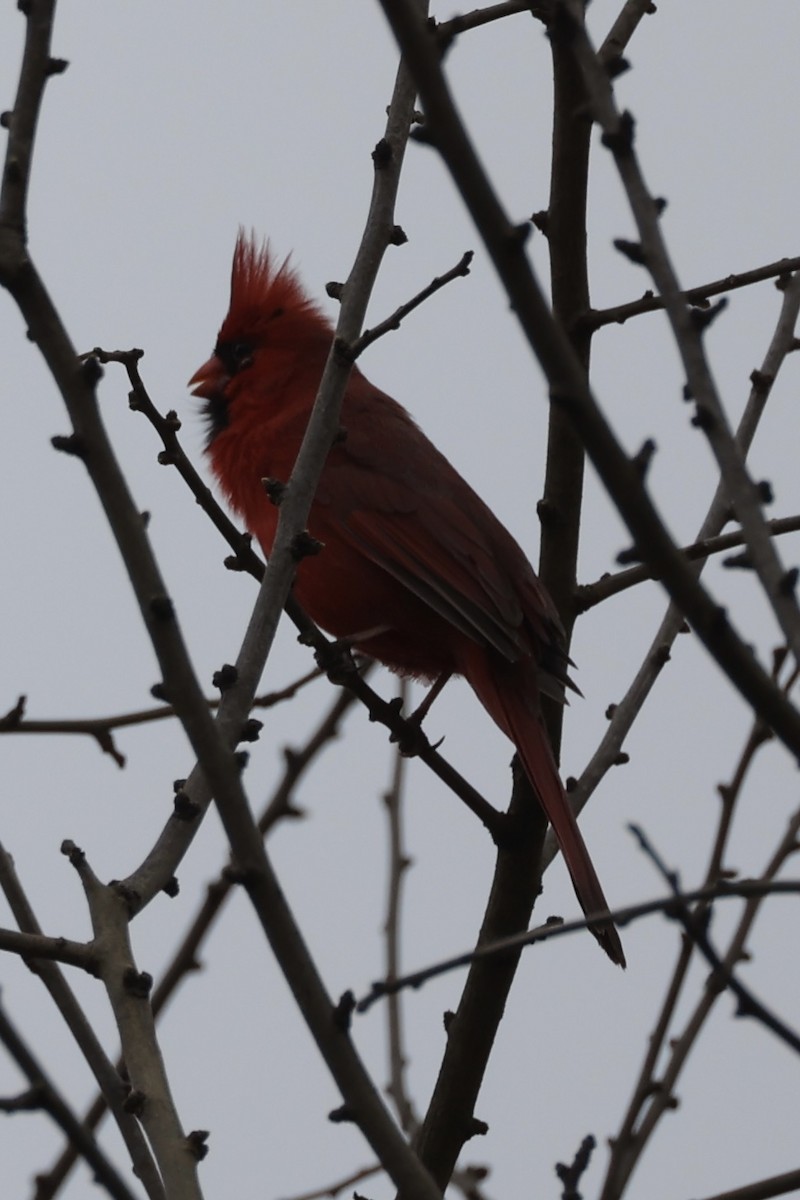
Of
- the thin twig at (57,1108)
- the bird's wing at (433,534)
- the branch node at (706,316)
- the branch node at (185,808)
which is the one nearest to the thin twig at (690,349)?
the branch node at (706,316)

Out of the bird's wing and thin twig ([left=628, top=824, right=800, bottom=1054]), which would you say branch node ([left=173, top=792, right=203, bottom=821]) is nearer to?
thin twig ([left=628, top=824, right=800, bottom=1054])

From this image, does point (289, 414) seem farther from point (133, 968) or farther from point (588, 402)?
point (588, 402)

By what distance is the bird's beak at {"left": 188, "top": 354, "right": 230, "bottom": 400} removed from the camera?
4520 millimetres

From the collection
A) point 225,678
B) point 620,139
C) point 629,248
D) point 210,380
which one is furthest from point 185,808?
point 210,380

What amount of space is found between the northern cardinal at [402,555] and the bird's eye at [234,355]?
16 millimetres

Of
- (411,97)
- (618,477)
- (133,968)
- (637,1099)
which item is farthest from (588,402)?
(637,1099)

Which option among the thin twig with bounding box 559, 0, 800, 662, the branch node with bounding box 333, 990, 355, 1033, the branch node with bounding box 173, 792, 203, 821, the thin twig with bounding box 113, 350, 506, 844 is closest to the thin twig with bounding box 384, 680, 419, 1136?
the thin twig with bounding box 113, 350, 506, 844

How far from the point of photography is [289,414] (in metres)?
4.20

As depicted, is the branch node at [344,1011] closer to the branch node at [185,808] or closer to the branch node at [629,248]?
the branch node at [185,808]

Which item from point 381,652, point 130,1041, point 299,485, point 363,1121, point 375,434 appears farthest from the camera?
point 375,434

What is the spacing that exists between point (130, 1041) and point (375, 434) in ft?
7.80

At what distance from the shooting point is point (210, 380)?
180 inches

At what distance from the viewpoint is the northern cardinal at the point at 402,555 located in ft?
11.3

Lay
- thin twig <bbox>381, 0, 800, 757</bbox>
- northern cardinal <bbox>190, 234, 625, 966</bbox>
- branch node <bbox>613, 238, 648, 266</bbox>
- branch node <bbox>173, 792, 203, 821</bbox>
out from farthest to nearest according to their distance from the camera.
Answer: northern cardinal <bbox>190, 234, 625, 966</bbox> < branch node <bbox>173, 792, 203, 821</bbox> < branch node <bbox>613, 238, 648, 266</bbox> < thin twig <bbox>381, 0, 800, 757</bbox>
